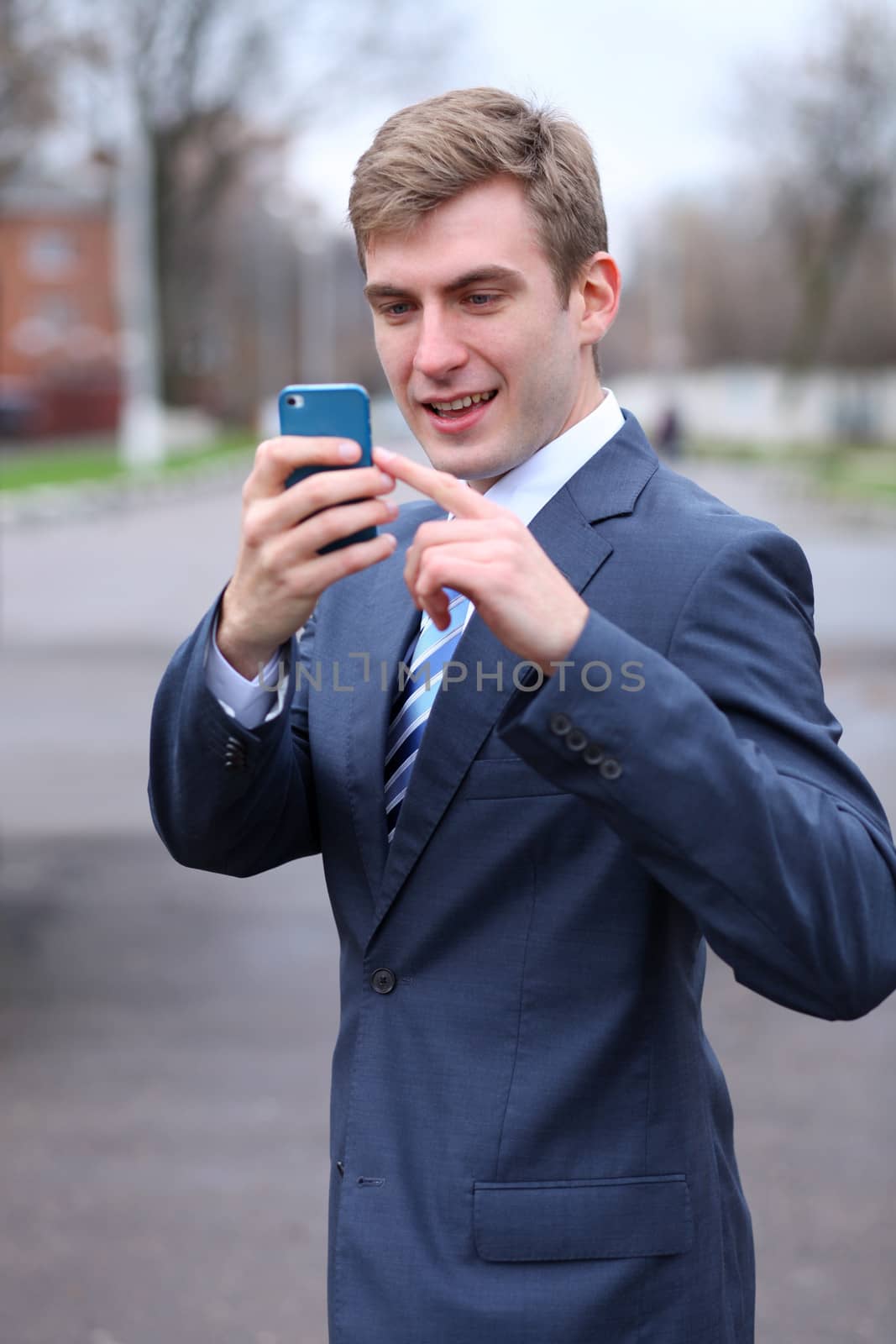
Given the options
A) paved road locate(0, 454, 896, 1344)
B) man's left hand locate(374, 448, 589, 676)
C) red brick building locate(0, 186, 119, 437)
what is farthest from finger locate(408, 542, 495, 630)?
red brick building locate(0, 186, 119, 437)

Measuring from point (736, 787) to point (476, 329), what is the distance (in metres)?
0.62

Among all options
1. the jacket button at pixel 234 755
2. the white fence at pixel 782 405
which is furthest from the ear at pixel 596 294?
the white fence at pixel 782 405

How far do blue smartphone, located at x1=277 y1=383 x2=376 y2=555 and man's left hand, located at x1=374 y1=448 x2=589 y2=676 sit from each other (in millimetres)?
122

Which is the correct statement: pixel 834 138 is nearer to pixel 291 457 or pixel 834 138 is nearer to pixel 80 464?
pixel 80 464

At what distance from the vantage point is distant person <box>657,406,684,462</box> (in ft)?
129

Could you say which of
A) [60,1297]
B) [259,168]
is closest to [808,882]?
[60,1297]

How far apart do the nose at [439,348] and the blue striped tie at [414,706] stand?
27cm

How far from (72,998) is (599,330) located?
4302 mm

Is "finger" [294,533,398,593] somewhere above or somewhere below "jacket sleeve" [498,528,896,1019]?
above

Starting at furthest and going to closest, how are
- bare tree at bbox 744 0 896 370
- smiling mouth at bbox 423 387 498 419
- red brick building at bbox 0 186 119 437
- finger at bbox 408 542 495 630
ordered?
red brick building at bbox 0 186 119 437 → bare tree at bbox 744 0 896 370 → smiling mouth at bbox 423 387 498 419 → finger at bbox 408 542 495 630

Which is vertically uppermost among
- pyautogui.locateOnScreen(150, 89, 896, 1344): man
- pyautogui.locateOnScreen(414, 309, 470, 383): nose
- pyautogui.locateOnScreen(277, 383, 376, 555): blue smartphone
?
pyautogui.locateOnScreen(414, 309, 470, 383): nose

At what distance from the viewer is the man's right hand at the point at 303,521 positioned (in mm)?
1692

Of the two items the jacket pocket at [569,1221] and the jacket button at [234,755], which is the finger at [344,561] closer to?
the jacket button at [234,755]

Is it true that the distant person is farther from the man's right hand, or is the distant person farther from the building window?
the man's right hand
